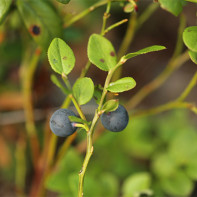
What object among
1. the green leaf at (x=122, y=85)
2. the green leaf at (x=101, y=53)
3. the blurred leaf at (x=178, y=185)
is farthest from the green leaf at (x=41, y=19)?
the blurred leaf at (x=178, y=185)

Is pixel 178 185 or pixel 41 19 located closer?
pixel 41 19

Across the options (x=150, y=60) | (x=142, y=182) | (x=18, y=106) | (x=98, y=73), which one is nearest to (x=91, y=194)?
(x=142, y=182)

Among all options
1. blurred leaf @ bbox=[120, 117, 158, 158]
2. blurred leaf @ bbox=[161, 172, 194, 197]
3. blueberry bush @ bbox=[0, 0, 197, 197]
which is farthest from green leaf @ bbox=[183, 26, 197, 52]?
blurred leaf @ bbox=[120, 117, 158, 158]

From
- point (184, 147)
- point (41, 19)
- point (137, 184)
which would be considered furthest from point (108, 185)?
point (41, 19)

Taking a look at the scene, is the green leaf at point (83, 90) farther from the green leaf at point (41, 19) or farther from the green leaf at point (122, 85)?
the green leaf at point (41, 19)

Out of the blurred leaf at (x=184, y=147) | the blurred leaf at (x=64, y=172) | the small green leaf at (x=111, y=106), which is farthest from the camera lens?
the blurred leaf at (x=184, y=147)

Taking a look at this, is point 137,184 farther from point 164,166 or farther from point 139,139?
point 139,139

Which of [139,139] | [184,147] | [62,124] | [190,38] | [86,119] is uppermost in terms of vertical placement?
[190,38]
